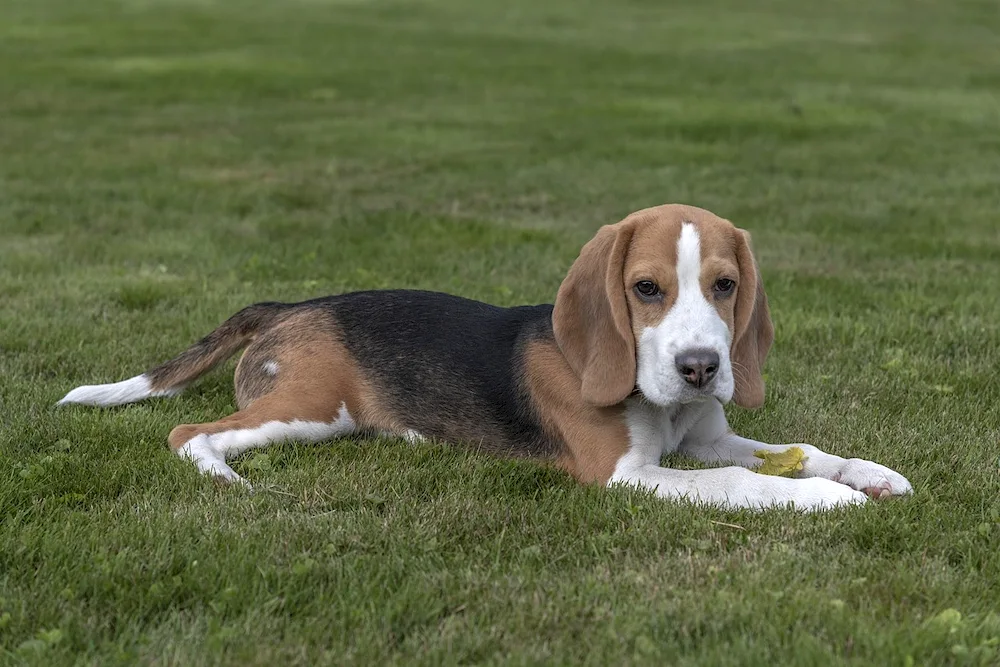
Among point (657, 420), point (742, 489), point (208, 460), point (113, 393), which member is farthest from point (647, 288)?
point (113, 393)

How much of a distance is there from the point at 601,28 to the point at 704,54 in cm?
887

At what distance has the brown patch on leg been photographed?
5.64m

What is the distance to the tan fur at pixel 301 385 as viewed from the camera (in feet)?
19.8

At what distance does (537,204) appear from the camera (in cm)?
1339

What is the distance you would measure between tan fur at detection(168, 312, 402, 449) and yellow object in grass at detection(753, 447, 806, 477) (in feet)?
6.39

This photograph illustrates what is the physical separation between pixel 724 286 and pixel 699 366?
1.97 ft

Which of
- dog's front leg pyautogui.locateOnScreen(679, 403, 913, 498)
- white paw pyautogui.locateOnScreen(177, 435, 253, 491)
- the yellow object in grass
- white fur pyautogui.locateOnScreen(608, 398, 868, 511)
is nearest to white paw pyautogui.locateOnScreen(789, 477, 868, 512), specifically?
white fur pyautogui.locateOnScreen(608, 398, 868, 511)

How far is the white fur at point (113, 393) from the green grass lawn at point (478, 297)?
0.40ft

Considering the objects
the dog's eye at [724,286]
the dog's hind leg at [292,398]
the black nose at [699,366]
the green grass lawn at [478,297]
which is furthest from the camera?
the dog's hind leg at [292,398]

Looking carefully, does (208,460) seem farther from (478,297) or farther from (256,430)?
(478,297)

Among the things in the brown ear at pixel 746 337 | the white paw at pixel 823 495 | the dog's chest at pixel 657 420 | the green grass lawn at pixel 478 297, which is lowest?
the green grass lawn at pixel 478 297

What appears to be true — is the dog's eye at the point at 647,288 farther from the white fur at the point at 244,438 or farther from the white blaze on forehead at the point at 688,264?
the white fur at the point at 244,438

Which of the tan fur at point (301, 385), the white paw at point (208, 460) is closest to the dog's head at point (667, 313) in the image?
the tan fur at point (301, 385)

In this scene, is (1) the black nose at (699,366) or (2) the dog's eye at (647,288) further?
(2) the dog's eye at (647,288)
